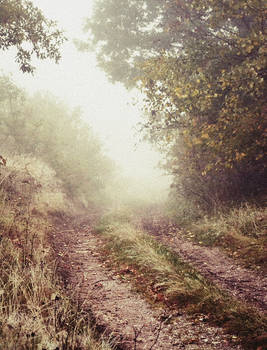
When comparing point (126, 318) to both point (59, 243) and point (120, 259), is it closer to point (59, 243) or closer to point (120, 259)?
point (120, 259)

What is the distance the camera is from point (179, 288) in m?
3.92

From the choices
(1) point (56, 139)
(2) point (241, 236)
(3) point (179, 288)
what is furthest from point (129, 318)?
(1) point (56, 139)

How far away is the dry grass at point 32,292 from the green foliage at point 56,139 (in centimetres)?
377

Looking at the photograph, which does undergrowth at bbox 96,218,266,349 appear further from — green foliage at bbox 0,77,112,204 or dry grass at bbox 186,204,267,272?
green foliage at bbox 0,77,112,204

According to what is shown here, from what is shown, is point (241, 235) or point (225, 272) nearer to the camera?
point (225, 272)

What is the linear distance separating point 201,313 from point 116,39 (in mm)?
14036

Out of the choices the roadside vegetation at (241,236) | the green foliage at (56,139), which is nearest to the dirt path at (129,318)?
the roadside vegetation at (241,236)

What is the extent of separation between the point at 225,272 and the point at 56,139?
14400 mm

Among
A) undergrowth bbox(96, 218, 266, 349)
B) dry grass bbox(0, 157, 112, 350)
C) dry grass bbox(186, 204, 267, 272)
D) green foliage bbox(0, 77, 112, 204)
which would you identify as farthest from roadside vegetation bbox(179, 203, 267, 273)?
green foliage bbox(0, 77, 112, 204)

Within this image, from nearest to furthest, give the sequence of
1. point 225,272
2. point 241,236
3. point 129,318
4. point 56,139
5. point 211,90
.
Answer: point 129,318, point 225,272, point 241,236, point 211,90, point 56,139

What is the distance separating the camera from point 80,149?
64.7ft

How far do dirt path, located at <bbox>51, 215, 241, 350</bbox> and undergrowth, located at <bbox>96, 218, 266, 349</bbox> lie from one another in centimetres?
21

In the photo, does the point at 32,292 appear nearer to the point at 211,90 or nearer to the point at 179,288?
the point at 179,288

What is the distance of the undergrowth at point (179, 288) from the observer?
9.89 ft
